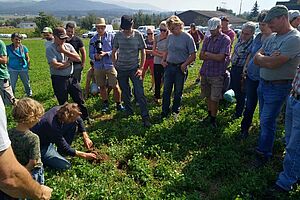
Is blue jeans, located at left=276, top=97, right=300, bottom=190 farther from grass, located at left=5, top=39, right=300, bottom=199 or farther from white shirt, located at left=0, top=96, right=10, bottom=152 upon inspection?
white shirt, located at left=0, top=96, right=10, bottom=152

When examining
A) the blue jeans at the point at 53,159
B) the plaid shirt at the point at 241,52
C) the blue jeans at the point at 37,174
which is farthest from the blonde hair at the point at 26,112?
the plaid shirt at the point at 241,52

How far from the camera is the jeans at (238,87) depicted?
5.92 meters

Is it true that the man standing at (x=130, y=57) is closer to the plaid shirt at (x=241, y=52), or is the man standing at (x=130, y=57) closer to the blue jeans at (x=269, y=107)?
the plaid shirt at (x=241, y=52)

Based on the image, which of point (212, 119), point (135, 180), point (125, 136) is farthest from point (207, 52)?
point (135, 180)

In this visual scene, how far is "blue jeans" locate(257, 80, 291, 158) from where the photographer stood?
13.5 ft

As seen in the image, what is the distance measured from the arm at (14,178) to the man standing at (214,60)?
435cm

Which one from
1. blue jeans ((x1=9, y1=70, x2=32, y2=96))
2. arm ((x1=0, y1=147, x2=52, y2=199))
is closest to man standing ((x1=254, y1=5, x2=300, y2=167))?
arm ((x1=0, y1=147, x2=52, y2=199))

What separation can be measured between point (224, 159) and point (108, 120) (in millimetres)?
2902

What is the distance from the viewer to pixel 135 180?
4.24 metres

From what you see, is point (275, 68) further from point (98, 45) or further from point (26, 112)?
point (98, 45)

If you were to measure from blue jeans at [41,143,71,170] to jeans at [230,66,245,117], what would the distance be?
12.1 feet

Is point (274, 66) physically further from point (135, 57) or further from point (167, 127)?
point (135, 57)

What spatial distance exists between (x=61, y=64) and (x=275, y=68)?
3.76 m

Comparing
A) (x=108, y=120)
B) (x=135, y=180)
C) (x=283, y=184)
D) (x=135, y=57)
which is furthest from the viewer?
(x=108, y=120)
